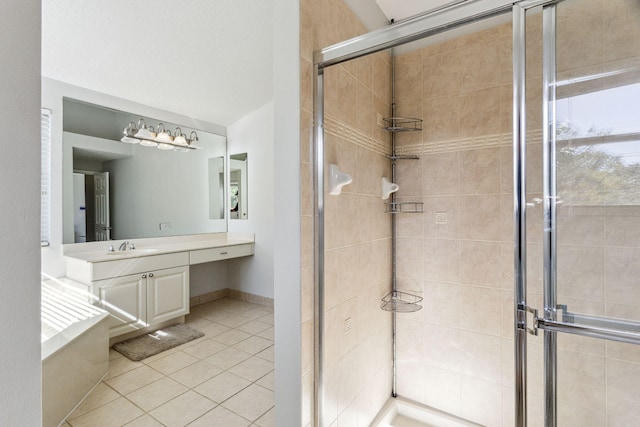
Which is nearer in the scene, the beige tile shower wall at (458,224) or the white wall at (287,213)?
the white wall at (287,213)

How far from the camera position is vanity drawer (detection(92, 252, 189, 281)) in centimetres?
258

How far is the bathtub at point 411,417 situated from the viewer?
6.71ft

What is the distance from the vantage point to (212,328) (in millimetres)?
3195

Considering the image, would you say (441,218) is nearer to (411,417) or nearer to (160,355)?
Answer: (411,417)

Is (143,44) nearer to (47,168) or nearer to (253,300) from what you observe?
(47,168)

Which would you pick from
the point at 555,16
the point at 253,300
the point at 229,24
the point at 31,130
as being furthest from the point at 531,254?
the point at 253,300

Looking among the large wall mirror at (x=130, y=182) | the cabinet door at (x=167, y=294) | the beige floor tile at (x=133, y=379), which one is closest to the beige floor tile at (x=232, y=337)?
the cabinet door at (x=167, y=294)

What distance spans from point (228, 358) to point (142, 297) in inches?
40.2

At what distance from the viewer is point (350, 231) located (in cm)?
177

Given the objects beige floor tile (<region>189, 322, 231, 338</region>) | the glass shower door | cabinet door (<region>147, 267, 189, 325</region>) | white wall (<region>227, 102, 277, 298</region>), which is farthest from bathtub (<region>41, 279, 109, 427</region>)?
the glass shower door

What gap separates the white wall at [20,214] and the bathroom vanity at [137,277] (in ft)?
7.60

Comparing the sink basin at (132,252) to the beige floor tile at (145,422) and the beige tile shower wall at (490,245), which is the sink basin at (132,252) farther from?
the beige tile shower wall at (490,245)

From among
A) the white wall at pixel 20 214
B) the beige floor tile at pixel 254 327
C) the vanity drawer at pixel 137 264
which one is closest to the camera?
the white wall at pixel 20 214

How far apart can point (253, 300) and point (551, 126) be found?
364cm
